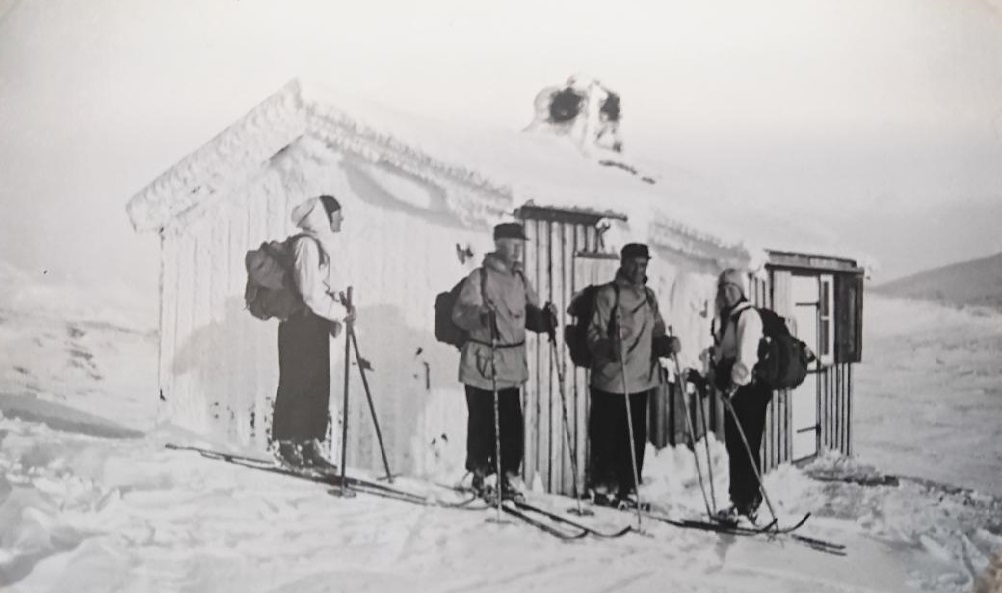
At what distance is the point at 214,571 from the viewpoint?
1833 millimetres

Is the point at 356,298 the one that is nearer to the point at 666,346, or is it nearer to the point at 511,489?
the point at 511,489

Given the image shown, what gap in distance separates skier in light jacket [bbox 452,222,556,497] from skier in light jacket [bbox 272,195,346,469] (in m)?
0.30

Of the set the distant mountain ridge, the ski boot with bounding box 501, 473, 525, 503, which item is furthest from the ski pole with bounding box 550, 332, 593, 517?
the distant mountain ridge

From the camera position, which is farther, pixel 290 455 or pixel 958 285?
pixel 290 455

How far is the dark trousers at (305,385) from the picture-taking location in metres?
1.88

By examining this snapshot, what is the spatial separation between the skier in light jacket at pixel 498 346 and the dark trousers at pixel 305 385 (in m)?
0.31

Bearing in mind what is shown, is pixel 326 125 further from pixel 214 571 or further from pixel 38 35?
pixel 214 571

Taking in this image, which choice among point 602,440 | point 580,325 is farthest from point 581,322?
point 602,440

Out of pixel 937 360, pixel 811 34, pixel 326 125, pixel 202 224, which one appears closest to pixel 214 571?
pixel 202 224

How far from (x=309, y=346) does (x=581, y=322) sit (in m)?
0.60

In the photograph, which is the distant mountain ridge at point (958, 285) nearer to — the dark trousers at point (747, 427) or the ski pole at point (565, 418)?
the dark trousers at point (747, 427)

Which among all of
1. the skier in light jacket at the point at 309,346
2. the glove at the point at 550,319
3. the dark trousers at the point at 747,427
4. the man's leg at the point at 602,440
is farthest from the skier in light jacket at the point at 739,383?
the skier in light jacket at the point at 309,346

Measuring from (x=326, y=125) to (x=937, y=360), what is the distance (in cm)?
135

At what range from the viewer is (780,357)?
1.76 metres
